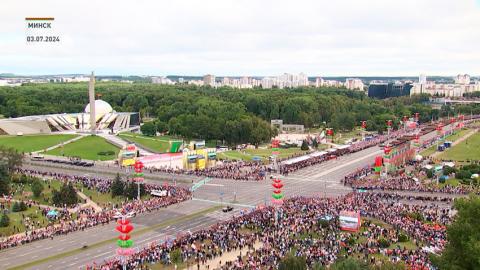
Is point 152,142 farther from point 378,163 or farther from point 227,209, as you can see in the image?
point 227,209

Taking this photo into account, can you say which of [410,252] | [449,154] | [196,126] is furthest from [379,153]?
[410,252]

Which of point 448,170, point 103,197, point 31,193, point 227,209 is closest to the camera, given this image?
point 227,209

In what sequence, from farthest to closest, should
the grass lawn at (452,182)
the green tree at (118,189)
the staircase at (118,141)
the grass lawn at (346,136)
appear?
the grass lawn at (346,136) < the staircase at (118,141) < the grass lawn at (452,182) < the green tree at (118,189)

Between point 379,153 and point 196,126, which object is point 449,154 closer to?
point 379,153

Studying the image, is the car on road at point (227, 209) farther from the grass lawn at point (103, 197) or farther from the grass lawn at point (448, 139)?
the grass lawn at point (448, 139)

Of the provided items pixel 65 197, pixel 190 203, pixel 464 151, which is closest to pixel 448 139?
pixel 464 151

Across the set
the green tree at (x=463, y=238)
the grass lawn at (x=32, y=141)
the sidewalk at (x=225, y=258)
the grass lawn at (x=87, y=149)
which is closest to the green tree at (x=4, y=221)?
the sidewalk at (x=225, y=258)
